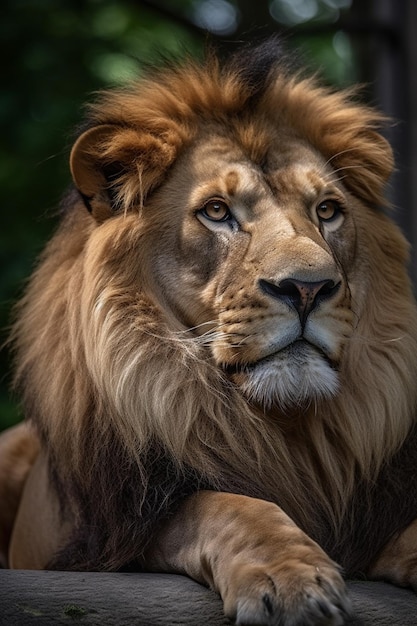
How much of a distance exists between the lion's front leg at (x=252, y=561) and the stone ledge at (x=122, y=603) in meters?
0.08

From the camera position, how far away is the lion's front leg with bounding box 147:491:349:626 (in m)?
2.50

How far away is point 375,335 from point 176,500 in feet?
2.60

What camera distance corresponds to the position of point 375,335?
3.41m

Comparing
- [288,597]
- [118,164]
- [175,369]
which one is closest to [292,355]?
[175,369]

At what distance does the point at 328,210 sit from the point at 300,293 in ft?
1.85

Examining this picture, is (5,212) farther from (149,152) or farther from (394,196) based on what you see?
(149,152)

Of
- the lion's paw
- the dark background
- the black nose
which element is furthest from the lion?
the dark background

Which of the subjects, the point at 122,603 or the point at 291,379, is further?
the point at 291,379

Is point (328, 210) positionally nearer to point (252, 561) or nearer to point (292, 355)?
point (292, 355)

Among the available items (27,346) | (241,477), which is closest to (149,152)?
(27,346)

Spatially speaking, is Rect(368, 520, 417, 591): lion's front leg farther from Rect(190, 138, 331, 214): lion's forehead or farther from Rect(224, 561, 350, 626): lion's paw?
Rect(190, 138, 331, 214): lion's forehead

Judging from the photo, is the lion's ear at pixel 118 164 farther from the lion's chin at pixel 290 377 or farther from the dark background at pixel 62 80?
the dark background at pixel 62 80

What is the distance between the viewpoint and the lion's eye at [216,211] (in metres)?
Answer: 3.29

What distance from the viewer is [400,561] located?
3094 mm
